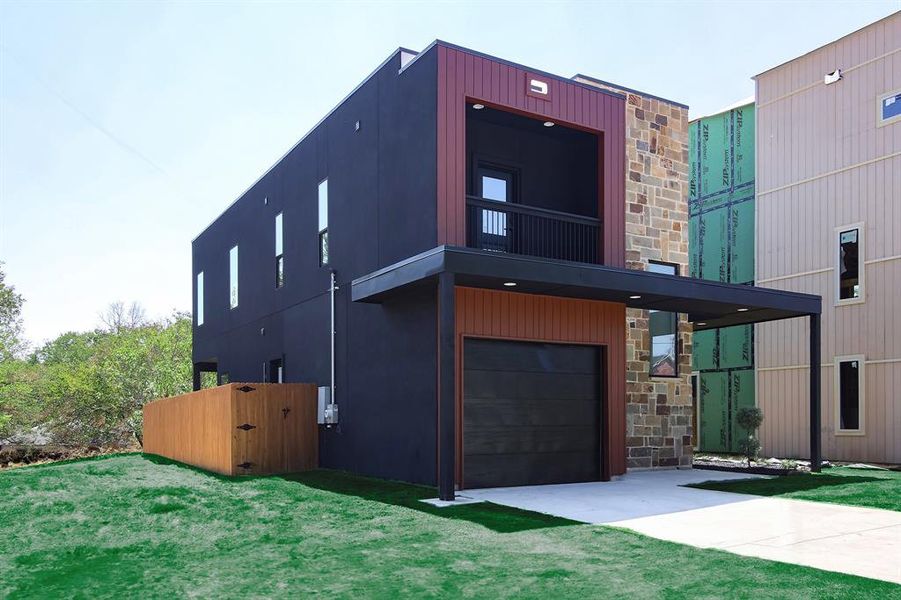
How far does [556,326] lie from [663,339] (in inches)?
125

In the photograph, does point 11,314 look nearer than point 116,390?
No

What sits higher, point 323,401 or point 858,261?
point 858,261

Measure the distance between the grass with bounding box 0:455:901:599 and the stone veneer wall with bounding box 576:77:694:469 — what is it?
17.2 feet

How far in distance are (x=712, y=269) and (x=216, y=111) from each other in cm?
1475

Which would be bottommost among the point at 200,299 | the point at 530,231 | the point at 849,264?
the point at 200,299

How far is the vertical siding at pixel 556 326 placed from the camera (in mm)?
10734

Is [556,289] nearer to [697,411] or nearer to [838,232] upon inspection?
[838,232]

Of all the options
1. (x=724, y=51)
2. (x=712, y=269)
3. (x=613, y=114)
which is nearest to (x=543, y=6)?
(x=613, y=114)

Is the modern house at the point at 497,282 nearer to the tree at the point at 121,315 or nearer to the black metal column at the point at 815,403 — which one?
the black metal column at the point at 815,403

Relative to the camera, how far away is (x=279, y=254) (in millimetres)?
16641

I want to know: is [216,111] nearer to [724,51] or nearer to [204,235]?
[204,235]

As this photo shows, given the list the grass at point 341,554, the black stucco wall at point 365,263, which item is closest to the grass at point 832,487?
the grass at point 341,554

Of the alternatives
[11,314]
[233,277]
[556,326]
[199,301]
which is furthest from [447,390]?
[11,314]

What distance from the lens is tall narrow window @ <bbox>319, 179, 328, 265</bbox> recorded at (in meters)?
14.3
